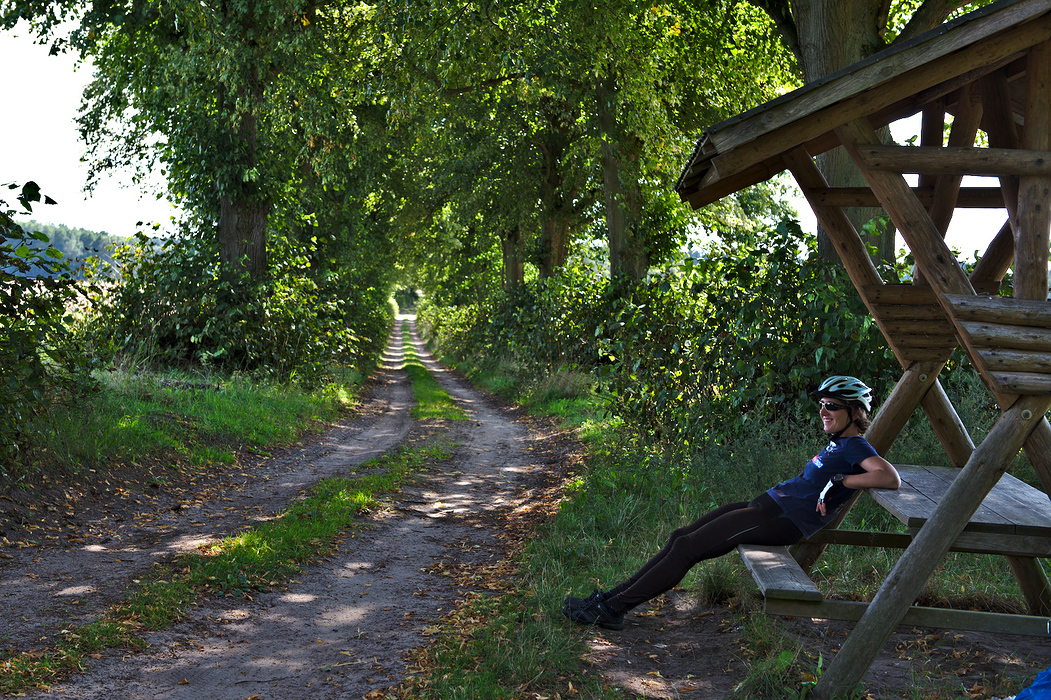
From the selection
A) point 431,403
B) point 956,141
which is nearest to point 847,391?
point 956,141

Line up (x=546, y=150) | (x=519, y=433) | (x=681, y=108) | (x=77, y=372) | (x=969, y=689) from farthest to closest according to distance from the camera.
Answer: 1. (x=546, y=150)
2. (x=681, y=108)
3. (x=519, y=433)
4. (x=77, y=372)
5. (x=969, y=689)

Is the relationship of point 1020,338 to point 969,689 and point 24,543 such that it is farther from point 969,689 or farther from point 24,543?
point 24,543

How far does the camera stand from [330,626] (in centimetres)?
525

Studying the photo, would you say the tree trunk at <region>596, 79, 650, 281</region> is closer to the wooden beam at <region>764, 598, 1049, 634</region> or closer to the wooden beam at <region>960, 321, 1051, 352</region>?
the wooden beam at <region>960, 321, 1051, 352</region>

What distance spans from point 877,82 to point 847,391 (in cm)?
176

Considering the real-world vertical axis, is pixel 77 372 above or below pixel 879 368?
below

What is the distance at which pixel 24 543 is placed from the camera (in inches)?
254

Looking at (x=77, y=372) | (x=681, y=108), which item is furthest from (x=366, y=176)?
(x=77, y=372)

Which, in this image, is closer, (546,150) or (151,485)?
(151,485)

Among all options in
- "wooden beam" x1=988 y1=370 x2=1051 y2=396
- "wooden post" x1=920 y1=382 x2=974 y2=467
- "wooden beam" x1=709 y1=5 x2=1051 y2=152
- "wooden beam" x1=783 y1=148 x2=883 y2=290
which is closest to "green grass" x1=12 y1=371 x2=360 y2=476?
"wooden beam" x1=709 y1=5 x2=1051 y2=152

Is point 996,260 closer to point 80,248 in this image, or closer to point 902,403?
point 902,403

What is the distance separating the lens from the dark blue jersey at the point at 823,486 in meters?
4.56

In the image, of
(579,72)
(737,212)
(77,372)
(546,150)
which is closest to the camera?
(77,372)

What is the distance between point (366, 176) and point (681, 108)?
9474 mm
